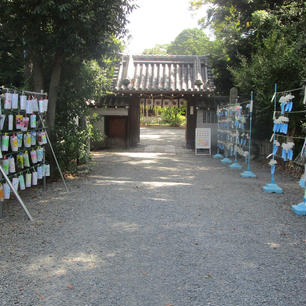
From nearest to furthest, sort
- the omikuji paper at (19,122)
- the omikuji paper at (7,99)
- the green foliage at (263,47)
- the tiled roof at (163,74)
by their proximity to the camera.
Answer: the omikuji paper at (7,99) < the omikuji paper at (19,122) < the green foliage at (263,47) < the tiled roof at (163,74)

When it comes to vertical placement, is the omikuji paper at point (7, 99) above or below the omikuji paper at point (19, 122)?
above

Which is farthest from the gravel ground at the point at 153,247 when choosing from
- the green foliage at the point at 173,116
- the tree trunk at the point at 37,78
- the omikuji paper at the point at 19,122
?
the green foliage at the point at 173,116

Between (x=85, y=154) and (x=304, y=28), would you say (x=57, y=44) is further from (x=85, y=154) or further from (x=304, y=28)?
(x=304, y=28)

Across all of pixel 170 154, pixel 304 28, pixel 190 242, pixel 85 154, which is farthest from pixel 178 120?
pixel 190 242

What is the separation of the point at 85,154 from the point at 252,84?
6.89 metres

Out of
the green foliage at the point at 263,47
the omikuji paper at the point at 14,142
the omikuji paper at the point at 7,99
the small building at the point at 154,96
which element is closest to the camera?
the omikuji paper at the point at 7,99

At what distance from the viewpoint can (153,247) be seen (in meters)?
4.29

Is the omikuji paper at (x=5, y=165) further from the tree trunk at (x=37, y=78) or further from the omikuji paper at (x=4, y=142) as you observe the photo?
the tree trunk at (x=37, y=78)

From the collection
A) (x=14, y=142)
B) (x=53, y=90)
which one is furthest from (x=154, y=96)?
(x=14, y=142)

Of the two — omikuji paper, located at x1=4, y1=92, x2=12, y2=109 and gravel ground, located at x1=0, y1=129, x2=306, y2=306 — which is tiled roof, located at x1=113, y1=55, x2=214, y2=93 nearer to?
gravel ground, located at x1=0, y1=129, x2=306, y2=306

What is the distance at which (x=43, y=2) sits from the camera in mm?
6770

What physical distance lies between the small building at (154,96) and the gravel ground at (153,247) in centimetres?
883

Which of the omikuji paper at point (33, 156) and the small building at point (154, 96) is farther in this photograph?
the small building at point (154, 96)

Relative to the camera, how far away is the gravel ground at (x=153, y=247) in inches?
125
